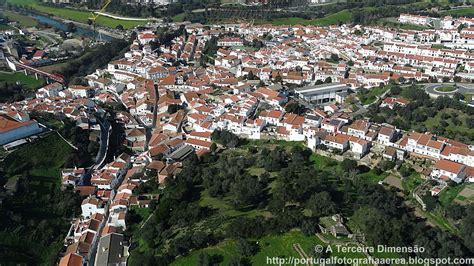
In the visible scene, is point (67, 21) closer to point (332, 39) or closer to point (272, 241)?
point (332, 39)

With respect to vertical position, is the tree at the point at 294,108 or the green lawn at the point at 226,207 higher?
the tree at the point at 294,108

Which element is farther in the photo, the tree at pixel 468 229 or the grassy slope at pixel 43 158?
the grassy slope at pixel 43 158

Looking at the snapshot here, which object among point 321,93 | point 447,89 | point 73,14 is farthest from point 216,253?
point 73,14

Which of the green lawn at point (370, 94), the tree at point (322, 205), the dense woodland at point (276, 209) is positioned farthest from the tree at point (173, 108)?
the tree at point (322, 205)

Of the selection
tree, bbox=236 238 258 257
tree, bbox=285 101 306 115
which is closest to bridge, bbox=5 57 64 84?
tree, bbox=285 101 306 115

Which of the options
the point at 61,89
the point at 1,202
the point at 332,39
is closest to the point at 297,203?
the point at 1,202

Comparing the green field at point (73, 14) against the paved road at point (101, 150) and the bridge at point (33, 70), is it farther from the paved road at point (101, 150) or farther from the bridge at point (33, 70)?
the paved road at point (101, 150)
